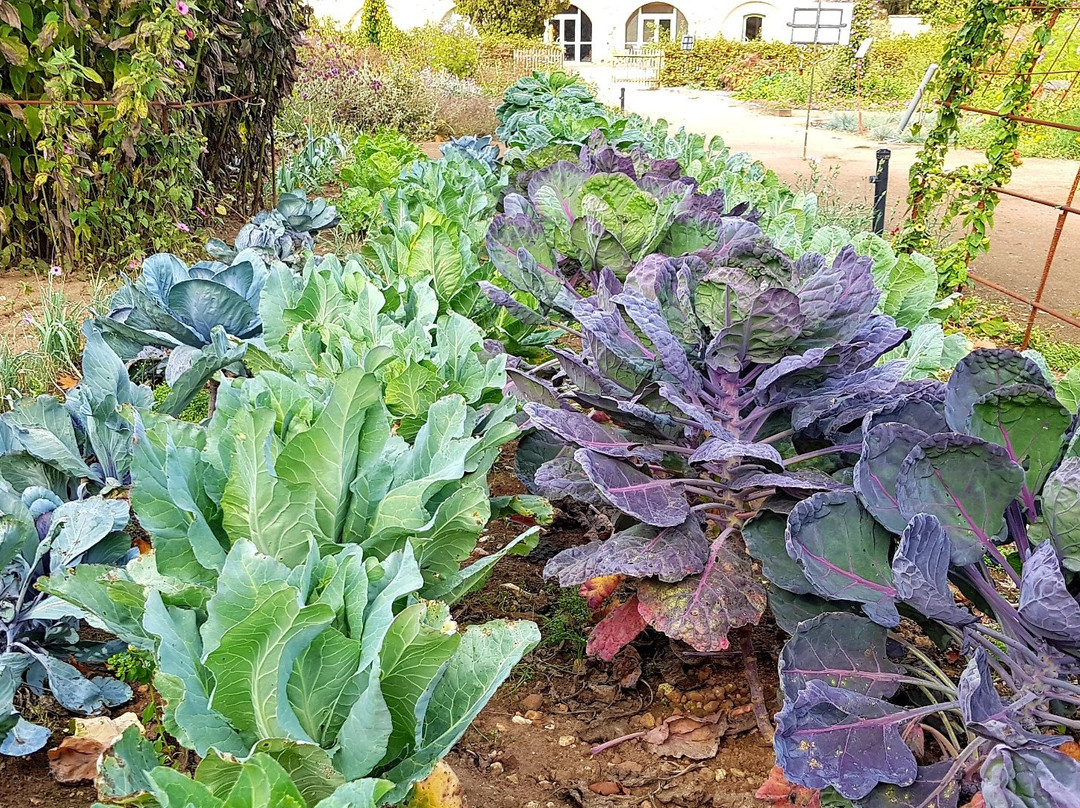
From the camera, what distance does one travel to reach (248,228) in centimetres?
433

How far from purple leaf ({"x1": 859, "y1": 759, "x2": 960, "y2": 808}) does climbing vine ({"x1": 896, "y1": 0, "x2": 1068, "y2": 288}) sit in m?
5.63

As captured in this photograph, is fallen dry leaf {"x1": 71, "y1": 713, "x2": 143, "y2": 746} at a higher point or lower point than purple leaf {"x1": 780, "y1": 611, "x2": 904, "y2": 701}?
lower

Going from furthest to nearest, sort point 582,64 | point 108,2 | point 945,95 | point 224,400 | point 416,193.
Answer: point 582,64 → point 945,95 → point 108,2 → point 416,193 → point 224,400

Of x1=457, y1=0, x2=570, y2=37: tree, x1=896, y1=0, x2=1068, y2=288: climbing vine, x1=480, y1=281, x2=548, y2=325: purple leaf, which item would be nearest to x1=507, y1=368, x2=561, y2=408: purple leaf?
x1=480, y1=281, x2=548, y2=325: purple leaf

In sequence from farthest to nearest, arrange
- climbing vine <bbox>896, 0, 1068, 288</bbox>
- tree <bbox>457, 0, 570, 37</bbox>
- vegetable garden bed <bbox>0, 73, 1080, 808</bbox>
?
tree <bbox>457, 0, 570, 37</bbox>
climbing vine <bbox>896, 0, 1068, 288</bbox>
vegetable garden bed <bbox>0, 73, 1080, 808</bbox>

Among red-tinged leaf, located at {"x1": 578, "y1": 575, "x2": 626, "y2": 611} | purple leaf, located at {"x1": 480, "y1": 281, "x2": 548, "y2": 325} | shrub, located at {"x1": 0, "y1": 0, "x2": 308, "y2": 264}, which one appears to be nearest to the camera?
red-tinged leaf, located at {"x1": 578, "y1": 575, "x2": 626, "y2": 611}

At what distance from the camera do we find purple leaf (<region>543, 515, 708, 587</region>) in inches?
62.4

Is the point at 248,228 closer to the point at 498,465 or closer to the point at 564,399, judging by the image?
the point at 498,465

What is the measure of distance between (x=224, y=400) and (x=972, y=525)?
4.17 feet

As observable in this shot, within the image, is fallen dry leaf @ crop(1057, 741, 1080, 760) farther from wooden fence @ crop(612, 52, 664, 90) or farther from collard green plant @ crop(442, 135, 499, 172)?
wooden fence @ crop(612, 52, 664, 90)

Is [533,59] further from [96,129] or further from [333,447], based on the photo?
[333,447]

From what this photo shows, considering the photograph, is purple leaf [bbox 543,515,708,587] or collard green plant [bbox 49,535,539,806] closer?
collard green plant [bbox 49,535,539,806]

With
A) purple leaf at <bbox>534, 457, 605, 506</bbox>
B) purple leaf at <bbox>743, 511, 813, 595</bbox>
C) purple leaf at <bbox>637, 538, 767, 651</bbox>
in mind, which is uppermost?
purple leaf at <bbox>534, 457, 605, 506</bbox>

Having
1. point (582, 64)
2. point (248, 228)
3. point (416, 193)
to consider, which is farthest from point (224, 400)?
point (582, 64)
